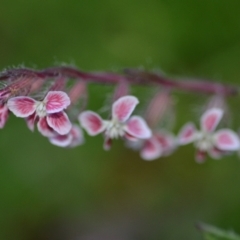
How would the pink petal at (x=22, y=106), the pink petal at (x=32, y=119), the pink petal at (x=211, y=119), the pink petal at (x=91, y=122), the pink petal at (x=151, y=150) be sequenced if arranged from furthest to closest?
the pink petal at (x=151, y=150)
the pink petal at (x=211, y=119)
the pink petal at (x=91, y=122)
the pink petal at (x=32, y=119)
the pink petal at (x=22, y=106)

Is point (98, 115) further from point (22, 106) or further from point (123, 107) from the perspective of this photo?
point (22, 106)

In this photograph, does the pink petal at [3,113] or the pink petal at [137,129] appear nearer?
the pink petal at [3,113]

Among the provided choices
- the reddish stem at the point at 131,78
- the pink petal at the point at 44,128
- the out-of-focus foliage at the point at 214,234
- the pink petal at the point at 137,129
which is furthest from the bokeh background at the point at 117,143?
the pink petal at the point at 44,128

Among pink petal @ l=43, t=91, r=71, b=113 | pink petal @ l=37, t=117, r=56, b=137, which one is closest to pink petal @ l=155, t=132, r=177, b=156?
pink petal @ l=37, t=117, r=56, b=137

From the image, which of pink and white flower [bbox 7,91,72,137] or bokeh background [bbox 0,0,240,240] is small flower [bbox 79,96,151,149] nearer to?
pink and white flower [bbox 7,91,72,137]

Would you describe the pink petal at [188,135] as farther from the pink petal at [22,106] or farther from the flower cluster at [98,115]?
the pink petal at [22,106]
